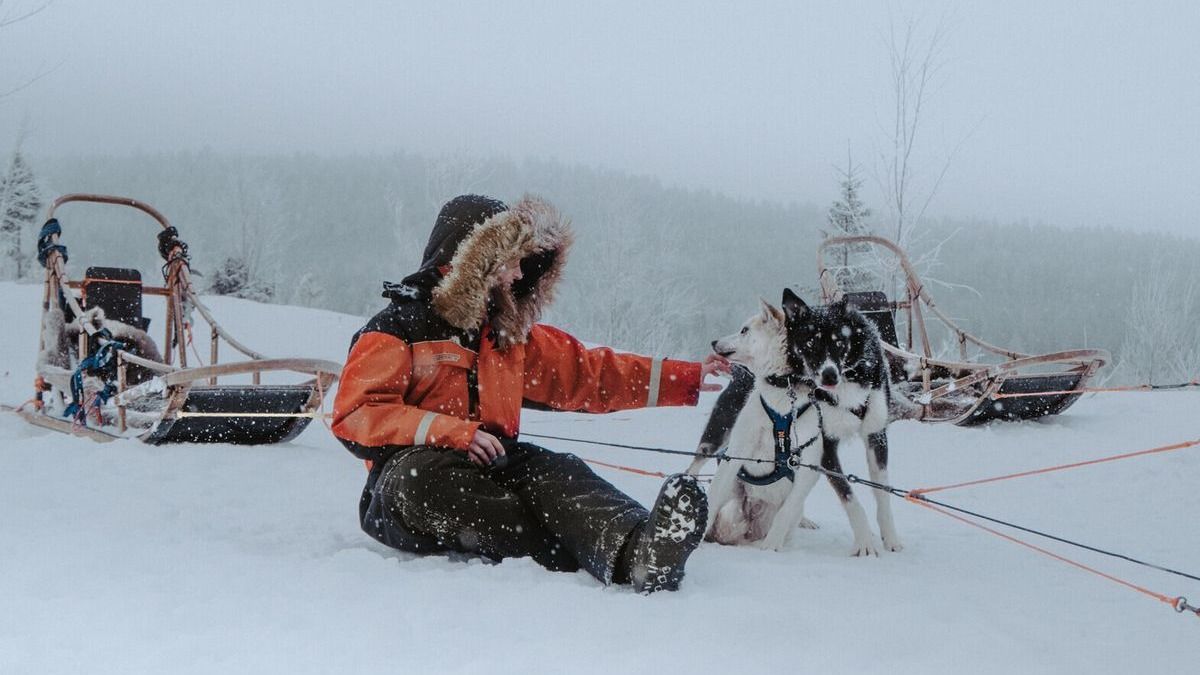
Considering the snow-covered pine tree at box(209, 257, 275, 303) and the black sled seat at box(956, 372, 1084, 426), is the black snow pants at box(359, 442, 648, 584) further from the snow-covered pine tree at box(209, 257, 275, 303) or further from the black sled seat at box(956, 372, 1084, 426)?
the snow-covered pine tree at box(209, 257, 275, 303)

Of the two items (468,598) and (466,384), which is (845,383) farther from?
(468,598)

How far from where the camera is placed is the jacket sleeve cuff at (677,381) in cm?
304

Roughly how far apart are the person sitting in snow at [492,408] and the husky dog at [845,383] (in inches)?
13.2

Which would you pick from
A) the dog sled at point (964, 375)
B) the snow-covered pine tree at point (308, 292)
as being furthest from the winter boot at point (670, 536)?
the snow-covered pine tree at point (308, 292)

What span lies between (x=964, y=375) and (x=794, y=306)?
3.59 m

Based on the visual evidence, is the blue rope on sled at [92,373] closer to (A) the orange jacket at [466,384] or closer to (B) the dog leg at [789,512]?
(A) the orange jacket at [466,384]

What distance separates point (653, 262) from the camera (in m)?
16.8

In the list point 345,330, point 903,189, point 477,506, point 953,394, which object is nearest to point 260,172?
point 345,330

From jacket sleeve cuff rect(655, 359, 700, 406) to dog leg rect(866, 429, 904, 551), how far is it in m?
0.67

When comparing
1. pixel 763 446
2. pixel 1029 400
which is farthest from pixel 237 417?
pixel 1029 400

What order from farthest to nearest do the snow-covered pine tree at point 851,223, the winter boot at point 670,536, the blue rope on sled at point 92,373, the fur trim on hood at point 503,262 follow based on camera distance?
the snow-covered pine tree at point 851,223 → the blue rope on sled at point 92,373 → the fur trim on hood at point 503,262 → the winter boot at point 670,536

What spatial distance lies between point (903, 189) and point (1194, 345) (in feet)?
40.2

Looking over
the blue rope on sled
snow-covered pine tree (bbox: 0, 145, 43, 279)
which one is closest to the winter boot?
the blue rope on sled

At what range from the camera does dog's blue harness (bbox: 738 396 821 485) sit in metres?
2.84
